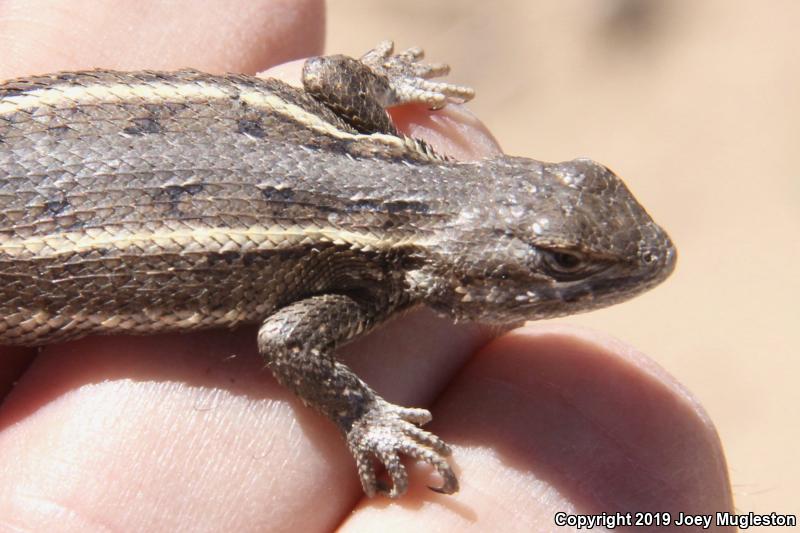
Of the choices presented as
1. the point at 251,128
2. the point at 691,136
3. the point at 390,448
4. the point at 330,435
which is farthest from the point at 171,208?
the point at 691,136

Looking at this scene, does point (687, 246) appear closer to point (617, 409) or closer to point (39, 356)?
point (617, 409)

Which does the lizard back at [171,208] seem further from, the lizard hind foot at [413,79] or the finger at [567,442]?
the lizard hind foot at [413,79]

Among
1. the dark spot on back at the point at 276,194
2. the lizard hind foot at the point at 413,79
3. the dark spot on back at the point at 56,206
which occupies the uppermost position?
the lizard hind foot at the point at 413,79

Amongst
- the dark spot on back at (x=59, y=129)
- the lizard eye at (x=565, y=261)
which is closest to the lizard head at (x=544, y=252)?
the lizard eye at (x=565, y=261)

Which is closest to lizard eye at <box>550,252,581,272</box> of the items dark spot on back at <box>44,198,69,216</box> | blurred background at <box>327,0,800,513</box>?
dark spot on back at <box>44,198,69,216</box>

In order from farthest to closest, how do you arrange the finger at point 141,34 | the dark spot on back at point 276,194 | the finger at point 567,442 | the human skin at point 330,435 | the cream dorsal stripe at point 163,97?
the finger at point 141,34 → the cream dorsal stripe at point 163,97 → the dark spot on back at point 276,194 → the finger at point 567,442 → the human skin at point 330,435

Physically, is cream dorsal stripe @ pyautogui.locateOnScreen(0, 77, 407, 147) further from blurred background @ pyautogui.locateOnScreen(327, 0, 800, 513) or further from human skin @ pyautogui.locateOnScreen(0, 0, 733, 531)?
blurred background @ pyautogui.locateOnScreen(327, 0, 800, 513)

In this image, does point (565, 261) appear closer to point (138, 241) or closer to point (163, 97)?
point (138, 241)
